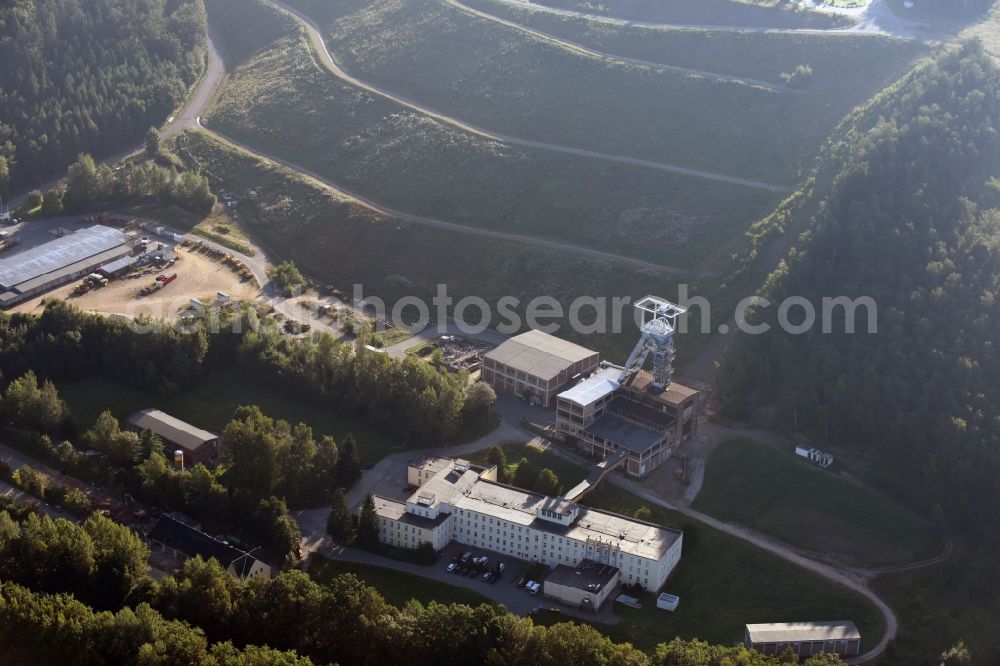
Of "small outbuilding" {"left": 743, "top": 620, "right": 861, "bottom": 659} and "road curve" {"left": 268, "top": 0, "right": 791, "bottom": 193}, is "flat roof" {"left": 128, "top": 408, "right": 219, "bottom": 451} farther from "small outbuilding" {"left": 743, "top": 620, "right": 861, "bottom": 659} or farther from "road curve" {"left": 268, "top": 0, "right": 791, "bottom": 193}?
"road curve" {"left": 268, "top": 0, "right": 791, "bottom": 193}

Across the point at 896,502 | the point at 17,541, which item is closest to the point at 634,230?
the point at 896,502

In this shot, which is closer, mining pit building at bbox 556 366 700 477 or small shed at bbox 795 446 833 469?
small shed at bbox 795 446 833 469

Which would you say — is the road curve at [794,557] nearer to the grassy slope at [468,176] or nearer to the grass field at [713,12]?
the grassy slope at [468,176]

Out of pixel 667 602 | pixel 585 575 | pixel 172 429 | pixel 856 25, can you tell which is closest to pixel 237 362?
pixel 172 429

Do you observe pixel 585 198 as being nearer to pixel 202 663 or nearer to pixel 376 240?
pixel 376 240

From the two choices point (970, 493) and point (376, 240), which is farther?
point (376, 240)

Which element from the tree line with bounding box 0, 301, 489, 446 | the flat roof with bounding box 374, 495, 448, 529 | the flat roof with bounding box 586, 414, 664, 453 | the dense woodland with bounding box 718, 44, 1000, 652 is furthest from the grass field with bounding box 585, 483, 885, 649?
the tree line with bounding box 0, 301, 489, 446

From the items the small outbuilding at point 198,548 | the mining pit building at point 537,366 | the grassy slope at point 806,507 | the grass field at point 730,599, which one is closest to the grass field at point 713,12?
the mining pit building at point 537,366
